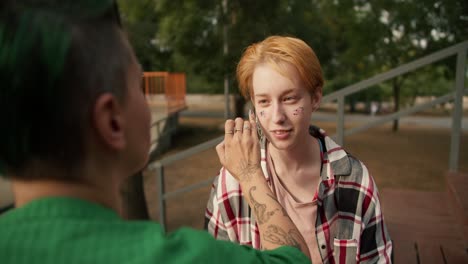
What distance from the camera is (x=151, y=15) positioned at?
32.4ft

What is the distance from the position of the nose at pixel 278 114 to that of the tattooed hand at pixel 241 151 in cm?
44

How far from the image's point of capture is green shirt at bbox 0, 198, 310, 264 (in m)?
0.64

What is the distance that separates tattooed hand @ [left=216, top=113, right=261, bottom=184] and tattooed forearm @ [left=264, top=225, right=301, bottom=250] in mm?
199

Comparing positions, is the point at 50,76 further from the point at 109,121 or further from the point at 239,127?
the point at 239,127

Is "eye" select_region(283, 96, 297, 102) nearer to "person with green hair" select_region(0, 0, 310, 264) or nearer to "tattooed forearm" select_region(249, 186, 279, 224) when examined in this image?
"tattooed forearm" select_region(249, 186, 279, 224)

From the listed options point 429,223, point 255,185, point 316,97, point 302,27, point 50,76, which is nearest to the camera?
point 50,76

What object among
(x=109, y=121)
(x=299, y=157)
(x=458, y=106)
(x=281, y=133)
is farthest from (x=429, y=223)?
(x=109, y=121)

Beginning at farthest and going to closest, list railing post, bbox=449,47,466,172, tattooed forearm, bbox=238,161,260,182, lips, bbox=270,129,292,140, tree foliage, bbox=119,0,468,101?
tree foliage, bbox=119,0,468,101 < railing post, bbox=449,47,466,172 < lips, bbox=270,129,292,140 < tattooed forearm, bbox=238,161,260,182

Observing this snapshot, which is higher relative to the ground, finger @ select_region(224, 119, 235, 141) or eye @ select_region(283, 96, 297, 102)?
eye @ select_region(283, 96, 297, 102)

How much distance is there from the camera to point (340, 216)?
1.67m

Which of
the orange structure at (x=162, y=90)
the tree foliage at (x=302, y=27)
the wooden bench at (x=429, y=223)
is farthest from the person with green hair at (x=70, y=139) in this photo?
the orange structure at (x=162, y=90)

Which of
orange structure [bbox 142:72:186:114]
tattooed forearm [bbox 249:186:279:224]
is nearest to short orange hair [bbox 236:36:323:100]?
tattooed forearm [bbox 249:186:279:224]

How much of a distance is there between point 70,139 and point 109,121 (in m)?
0.07

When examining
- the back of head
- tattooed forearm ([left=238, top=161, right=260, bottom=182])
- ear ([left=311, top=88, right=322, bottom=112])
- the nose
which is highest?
the back of head
